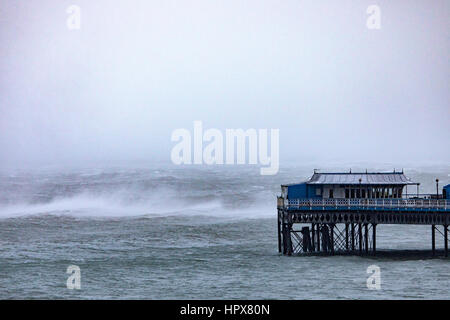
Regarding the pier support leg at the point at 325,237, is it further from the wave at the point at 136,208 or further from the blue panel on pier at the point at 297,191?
the wave at the point at 136,208

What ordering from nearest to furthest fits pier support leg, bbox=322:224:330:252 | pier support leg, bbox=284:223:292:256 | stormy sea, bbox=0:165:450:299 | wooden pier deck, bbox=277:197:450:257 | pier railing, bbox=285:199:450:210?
stormy sea, bbox=0:165:450:299
pier railing, bbox=285:199:450:210
wooden pier deck, bbox=277:197:450:257
pier support leg, bbox=284:223:292:256
pier support leg, bbox=322:224:330:252

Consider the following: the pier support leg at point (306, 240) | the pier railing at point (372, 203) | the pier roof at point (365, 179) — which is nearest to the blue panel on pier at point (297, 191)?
the pier roof at point (365, 179)

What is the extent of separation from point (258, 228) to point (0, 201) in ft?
292

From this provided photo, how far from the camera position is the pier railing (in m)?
84.6

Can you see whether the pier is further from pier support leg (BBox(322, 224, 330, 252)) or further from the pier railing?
pier support leg (BBox(322, 224, 330, 252))

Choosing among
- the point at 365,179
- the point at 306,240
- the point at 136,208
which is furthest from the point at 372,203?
the point at 136,208

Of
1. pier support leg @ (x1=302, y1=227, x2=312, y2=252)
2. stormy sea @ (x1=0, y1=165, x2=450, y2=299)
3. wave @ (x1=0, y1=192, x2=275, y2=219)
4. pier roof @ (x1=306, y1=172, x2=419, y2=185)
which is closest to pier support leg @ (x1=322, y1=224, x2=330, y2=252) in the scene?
pier support leg @ (x1=302, y1=227, x2=312, y2=252)

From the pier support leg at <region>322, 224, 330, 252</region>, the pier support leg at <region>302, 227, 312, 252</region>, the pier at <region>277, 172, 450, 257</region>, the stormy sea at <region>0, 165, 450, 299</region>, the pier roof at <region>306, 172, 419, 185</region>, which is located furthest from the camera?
the pier support leg at <region>322, 224, 330, 252</region>

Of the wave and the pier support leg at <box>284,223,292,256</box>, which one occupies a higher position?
the pier support leg at <box>284,223,292,256</box>

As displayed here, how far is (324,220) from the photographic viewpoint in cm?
8775

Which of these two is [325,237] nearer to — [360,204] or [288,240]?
[288,240]

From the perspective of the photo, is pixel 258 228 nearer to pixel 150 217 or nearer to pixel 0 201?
pixel 150 217

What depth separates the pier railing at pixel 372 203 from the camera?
84.6m
